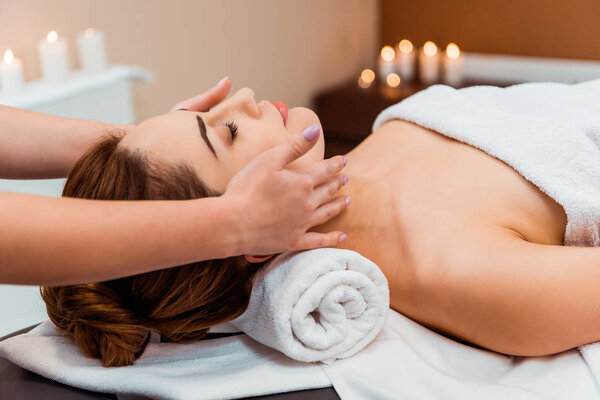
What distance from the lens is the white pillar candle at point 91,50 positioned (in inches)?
83.0

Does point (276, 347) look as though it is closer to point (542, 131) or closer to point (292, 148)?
point (292, 148)

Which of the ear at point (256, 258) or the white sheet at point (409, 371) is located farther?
the ear at point (256, 258)

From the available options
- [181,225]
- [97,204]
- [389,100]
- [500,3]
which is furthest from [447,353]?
[500,3]

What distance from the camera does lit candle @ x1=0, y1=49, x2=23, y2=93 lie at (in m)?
1.88

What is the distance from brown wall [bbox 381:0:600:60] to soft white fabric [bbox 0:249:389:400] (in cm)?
250

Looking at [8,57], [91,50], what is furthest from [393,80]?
[8,57]

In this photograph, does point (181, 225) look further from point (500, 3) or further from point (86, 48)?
point (500, 3)

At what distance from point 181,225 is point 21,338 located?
1.64 ft

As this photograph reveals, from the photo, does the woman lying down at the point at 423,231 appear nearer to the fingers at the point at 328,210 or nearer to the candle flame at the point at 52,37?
the fingers at the point at 328,210

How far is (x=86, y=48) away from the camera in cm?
211

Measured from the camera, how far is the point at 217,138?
1.13 m

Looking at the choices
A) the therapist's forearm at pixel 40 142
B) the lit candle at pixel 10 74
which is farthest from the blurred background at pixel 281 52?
the therapist's forearm at pixel 40 142

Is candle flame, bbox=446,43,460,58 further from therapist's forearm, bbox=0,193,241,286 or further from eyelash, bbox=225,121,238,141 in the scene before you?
therapist's forearm, bbox=0,193,241,286

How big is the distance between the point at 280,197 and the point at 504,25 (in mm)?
2639
